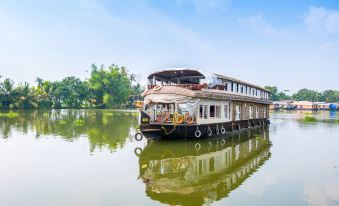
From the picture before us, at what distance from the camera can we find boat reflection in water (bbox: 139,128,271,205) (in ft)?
26.8

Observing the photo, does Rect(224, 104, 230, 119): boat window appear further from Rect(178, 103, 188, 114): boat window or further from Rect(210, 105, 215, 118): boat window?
Rect(178, 103, 188, 114): boat window

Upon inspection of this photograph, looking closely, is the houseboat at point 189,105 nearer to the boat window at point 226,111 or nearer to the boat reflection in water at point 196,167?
the boat window at point 226,111

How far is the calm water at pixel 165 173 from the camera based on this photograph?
25.6ft

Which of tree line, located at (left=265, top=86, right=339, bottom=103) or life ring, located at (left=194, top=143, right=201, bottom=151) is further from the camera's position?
tree line, located at (left=265, top=86, right=339, bottom=103)

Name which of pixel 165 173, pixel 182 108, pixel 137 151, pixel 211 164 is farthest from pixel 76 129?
pixel 165 173

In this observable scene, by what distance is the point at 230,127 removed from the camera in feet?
68.8

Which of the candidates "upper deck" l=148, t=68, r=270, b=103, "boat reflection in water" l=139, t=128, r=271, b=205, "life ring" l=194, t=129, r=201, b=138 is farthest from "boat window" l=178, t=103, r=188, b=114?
"boat reflection in water" l=139, t=128, r=271, b=205

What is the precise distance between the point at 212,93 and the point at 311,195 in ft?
33.7

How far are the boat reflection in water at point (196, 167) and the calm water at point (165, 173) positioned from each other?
28mm

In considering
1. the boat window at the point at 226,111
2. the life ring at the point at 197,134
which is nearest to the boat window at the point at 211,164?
the life ring at the point at 197,134

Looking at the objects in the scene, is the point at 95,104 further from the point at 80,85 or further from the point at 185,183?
the point at 185,183

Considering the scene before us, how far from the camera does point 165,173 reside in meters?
10.3

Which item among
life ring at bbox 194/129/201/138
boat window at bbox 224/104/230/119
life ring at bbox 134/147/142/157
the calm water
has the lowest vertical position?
the calm water

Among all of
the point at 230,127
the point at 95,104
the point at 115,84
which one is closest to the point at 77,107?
the point at 95,104
